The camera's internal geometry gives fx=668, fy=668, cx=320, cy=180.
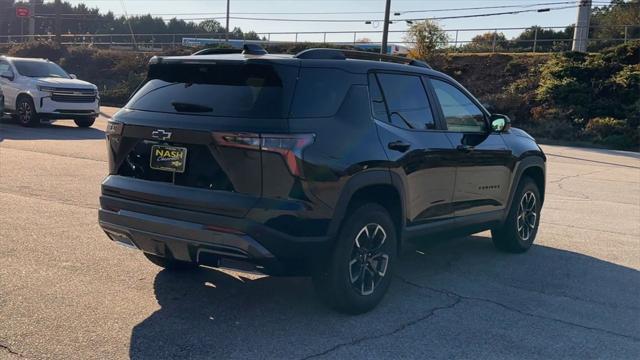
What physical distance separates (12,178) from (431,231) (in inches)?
279

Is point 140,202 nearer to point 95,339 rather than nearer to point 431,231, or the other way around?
point 95,339

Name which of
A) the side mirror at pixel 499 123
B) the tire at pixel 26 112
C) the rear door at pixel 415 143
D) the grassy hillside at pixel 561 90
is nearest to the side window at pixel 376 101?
the rear door at pixel 415 143

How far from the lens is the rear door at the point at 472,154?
6.04 metres

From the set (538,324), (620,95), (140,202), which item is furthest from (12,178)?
(620,95)

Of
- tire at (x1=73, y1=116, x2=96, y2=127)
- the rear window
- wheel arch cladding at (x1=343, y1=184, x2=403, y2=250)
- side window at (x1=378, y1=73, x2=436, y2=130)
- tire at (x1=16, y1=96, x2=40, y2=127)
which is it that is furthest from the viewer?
tire at (x1=73, y1=116, x2=96, y2=127)

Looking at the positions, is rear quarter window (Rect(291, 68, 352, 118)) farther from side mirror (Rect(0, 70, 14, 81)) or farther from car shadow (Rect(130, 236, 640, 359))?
side mirror (Rect(0, 70, 14, 81))

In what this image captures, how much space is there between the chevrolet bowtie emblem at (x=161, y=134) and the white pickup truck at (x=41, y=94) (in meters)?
14.4

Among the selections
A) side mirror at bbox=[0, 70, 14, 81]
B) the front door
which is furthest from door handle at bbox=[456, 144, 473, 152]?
side mirror at bbox=[0, 70, 14, 81]

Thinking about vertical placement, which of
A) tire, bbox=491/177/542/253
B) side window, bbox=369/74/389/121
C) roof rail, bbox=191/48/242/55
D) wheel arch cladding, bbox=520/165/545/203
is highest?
roof rail, bbox=191/48/242/55

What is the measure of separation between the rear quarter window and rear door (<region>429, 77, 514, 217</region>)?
4.45 ft

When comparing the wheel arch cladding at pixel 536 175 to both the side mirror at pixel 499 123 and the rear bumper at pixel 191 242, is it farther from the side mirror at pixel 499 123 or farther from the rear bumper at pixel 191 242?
the rear bumper at pixel 191 242

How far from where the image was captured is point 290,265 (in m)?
4.52

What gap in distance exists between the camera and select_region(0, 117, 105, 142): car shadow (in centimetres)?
1612

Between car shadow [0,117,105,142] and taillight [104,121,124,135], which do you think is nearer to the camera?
taillight [104,121,124,135]
